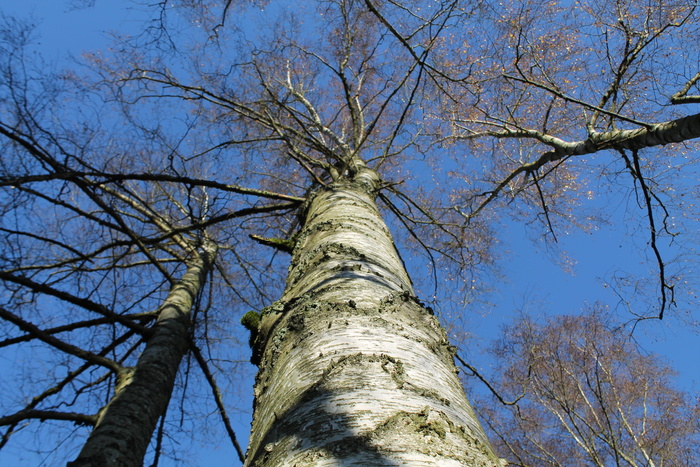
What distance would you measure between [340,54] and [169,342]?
16.1 feet

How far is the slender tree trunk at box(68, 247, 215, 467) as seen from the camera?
2412 millimetres

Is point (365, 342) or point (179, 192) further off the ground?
point (179, 192)

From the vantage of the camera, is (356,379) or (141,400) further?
(141,400)

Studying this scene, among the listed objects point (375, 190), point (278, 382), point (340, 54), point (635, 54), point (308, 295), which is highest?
point (340, 54)

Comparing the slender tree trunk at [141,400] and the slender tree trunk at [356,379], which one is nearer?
the slender tree trunk at [356,379]

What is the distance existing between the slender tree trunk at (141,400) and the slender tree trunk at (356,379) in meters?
1.46

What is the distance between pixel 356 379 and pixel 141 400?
2.54 meters

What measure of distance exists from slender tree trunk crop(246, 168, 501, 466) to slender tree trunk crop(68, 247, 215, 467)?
57.4 inches

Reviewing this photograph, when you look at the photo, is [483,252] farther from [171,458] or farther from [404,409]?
[404,409]

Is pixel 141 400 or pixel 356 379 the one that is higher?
pixel 141 400

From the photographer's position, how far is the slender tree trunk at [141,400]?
2.41 m

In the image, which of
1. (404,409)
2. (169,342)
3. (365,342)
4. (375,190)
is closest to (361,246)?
(365,342)

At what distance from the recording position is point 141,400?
2.85 metres

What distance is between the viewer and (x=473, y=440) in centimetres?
82
